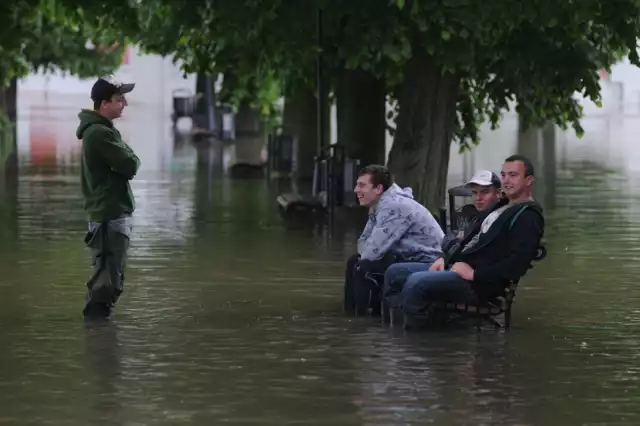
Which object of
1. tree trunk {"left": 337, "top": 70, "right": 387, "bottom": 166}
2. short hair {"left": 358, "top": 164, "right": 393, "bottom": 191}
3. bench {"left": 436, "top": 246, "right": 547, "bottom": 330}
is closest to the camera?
bench {"left": 436, "top": 246, "right": 547, "bottom": 330}

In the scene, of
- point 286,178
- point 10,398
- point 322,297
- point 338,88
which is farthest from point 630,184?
point 10,398

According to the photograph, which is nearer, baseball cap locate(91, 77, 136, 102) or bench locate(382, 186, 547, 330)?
bench locate(382, 186, 547, 330)

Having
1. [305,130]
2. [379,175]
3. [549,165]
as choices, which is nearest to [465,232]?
[379,175]

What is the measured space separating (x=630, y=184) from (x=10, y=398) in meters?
23.2

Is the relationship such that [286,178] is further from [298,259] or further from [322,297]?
[322,297]

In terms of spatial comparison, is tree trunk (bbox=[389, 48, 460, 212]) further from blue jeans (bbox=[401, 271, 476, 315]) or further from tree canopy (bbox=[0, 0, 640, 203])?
blue jeans (bbox=[401, 271, 476, 315])

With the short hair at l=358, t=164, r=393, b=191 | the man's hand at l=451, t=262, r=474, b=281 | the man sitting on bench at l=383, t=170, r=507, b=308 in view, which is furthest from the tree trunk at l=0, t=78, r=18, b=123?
the man's hand at l=451, t=262, r=474, b=281

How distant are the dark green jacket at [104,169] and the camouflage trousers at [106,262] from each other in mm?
77

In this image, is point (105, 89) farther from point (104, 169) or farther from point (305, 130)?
point (305, 130)

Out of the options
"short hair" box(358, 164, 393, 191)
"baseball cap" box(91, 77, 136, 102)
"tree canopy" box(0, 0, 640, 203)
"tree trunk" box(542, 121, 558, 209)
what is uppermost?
"tree canopy" box(0, 0, 640, 203)

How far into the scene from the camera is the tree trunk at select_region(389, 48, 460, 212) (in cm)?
2177

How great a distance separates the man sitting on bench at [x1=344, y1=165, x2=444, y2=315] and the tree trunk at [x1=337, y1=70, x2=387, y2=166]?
1102 centimetres

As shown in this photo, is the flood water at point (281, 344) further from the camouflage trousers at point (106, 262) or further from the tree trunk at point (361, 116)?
the tree trunk at point (361, 116)

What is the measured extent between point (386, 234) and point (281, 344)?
1.52 meters
